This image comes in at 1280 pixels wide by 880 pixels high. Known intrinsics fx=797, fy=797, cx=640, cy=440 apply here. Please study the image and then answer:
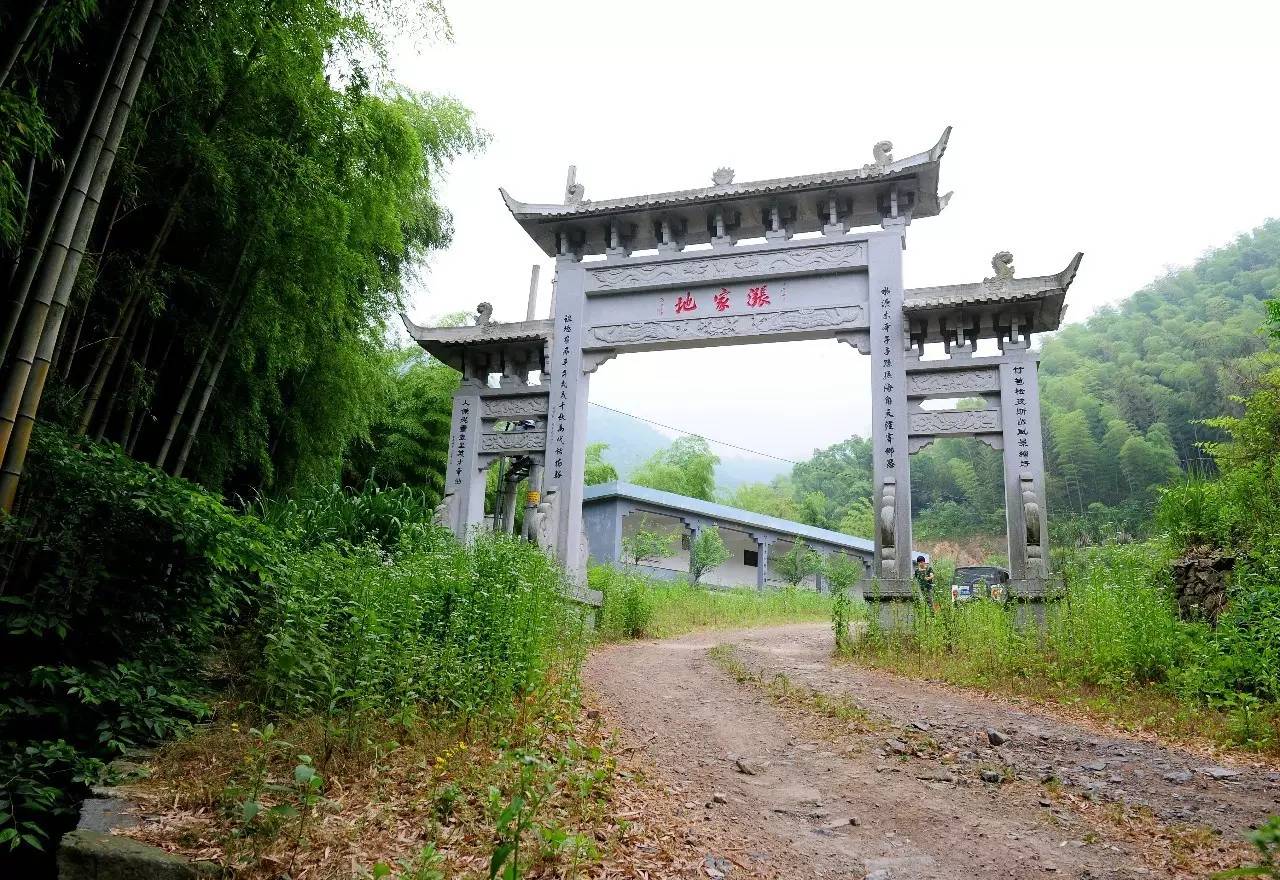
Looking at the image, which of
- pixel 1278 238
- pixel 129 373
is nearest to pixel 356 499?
pixel 129 373

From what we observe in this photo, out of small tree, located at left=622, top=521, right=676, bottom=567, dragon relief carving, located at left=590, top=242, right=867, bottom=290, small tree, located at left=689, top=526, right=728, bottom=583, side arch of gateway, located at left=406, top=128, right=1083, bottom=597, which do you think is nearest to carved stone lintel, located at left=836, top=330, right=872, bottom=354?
side arch of gateway, located at left=406, top=128, right=1083, bottom=597

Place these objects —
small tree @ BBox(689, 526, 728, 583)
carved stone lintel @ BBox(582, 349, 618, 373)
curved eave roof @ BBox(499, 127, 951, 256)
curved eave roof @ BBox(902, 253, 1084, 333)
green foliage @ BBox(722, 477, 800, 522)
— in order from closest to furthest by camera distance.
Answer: curved eave roof @ BBox(902, 253, 1084, 333), curved eave roof @ BBox(499, 127, 951, 256), carved stone lintel @ BBox(582, 349, 618, 373), small tree @ BBox(689, 526, 728, 583), green foliage @ BBox(722, 477, 800, 522)

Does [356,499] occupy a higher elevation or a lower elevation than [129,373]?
lower

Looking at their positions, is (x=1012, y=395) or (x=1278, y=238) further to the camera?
(x=1278, y=238)

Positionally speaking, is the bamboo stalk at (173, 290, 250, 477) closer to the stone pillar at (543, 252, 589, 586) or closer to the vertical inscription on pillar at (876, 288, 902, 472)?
the stone pillar at (543, 252, 589, 586)

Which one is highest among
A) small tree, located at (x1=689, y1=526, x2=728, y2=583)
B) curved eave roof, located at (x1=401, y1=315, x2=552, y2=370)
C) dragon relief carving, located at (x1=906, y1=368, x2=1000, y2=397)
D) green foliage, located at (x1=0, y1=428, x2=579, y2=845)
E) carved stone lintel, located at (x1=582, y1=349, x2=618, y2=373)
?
curved eave roof, located at (x1=401, y1=315, x2=552, y2=370)

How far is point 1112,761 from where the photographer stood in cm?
413

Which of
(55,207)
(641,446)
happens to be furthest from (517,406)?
(641,446)

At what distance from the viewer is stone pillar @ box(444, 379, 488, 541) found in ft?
31.7

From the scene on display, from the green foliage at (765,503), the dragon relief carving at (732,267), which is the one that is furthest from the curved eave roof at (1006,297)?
the green foliage at (765,503)

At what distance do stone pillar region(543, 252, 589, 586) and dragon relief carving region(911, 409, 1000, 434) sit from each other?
3780 mm

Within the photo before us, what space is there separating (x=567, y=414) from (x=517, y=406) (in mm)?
754

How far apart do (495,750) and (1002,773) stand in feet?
8.02

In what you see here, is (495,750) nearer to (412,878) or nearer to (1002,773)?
(412,878)
